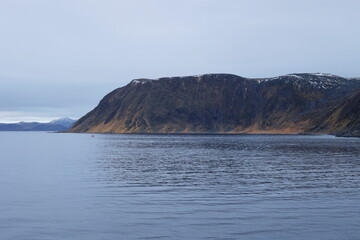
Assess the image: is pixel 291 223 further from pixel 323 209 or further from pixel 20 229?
pixel 20 229

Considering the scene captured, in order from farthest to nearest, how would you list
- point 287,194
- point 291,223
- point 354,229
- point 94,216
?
point 287,194 < point 94,216 < point 291,223 < point 354,229

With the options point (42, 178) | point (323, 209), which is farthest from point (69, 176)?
point (323, 209)

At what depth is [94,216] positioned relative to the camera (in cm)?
2206

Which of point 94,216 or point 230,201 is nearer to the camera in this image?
point 94,216

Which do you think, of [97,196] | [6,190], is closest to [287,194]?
[97,196]

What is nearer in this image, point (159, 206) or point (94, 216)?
point (94, 216)

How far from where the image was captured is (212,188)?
31.8 m

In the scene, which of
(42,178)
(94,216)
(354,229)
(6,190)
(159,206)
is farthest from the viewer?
(42,178)

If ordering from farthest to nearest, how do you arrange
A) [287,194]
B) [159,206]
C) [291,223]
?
[287,194] → [159,206] → [291,223]

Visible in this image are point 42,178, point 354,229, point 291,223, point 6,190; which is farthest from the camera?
point 42,178

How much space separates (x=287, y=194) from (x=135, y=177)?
16.5 meters

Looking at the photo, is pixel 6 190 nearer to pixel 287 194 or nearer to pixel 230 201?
pixel 230 201

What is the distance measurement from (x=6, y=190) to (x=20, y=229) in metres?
13.4

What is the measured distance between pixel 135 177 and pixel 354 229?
2463cm
